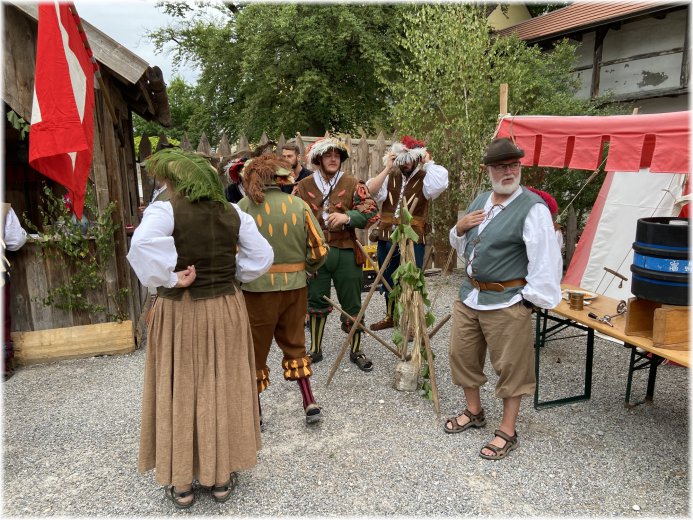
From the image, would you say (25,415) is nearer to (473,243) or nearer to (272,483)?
(272,483)

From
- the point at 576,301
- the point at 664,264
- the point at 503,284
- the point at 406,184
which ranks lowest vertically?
the point at 576,301

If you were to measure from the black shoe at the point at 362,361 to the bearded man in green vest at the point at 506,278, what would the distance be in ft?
4.10

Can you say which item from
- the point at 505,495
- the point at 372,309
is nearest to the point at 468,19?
the point at 372,309

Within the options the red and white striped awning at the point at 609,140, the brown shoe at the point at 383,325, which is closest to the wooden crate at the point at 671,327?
the red and white striped awning at the point at 609,140

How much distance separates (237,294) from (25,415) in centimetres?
216

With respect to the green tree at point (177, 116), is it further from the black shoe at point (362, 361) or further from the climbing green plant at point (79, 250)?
the black shoe at point (362, 361)

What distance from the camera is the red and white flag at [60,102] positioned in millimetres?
3027

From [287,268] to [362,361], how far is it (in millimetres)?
1553

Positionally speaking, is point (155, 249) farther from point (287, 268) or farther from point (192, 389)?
point (287, 268)

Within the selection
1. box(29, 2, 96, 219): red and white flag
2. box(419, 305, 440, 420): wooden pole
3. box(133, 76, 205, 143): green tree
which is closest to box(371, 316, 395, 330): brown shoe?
box(419, 305, 440, 420): wooden pole

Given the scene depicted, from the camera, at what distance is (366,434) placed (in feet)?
10.1

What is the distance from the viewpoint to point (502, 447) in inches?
110

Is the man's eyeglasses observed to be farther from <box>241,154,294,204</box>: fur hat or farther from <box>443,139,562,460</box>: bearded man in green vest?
<box>241,154,294,204</box>: fur hat

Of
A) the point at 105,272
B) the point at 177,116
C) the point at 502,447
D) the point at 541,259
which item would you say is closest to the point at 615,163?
the point at 541,259
